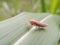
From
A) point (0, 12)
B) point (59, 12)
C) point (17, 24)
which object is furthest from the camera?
point (0, 12)

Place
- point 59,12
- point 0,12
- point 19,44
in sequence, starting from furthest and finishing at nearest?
point 0,12 → point 59,12 → point 19,44

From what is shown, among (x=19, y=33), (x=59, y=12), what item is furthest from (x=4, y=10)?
(x=19, y=33)

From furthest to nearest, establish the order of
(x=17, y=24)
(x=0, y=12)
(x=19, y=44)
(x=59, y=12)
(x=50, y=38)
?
1. (x=0, y=12)
2. (x=59, y=12)
3. (x=17, y=24)
4. (x=50, y=38)
5. (x=19, y=44)

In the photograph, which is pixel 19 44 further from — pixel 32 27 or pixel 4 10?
pixel 4 10

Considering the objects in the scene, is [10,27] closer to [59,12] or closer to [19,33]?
[19,33]

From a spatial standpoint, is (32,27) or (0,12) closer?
(32,27)

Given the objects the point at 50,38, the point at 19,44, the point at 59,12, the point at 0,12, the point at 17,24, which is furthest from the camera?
the point at 0,12

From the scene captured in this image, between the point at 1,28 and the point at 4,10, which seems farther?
the point at 4,10

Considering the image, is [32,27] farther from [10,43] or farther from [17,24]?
→ [10,43]

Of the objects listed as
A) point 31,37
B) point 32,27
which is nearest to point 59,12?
point 32,27
